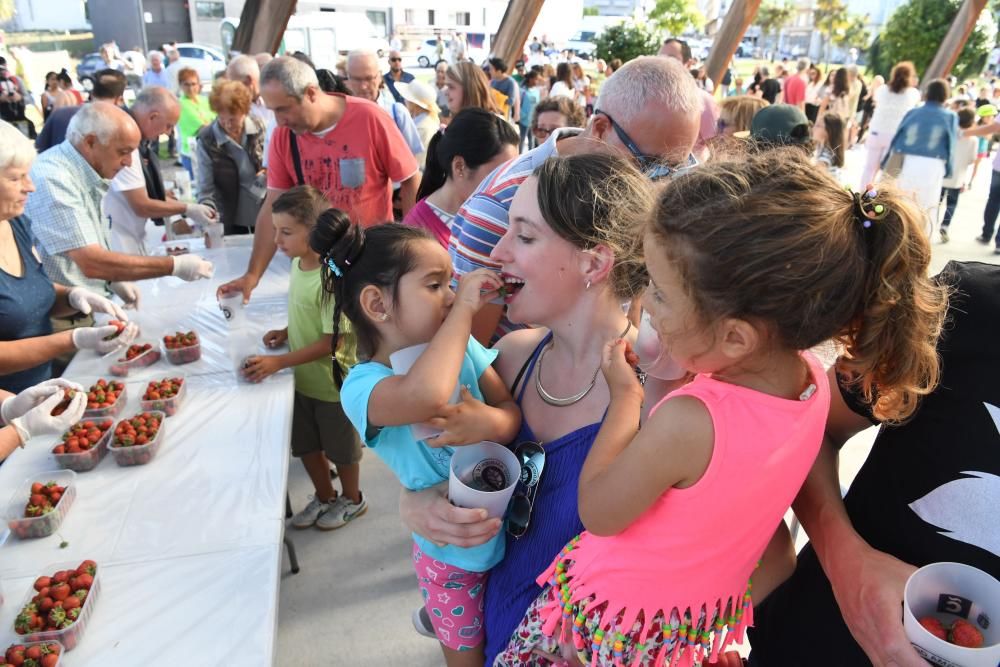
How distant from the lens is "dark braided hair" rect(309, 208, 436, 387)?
4.61 ft

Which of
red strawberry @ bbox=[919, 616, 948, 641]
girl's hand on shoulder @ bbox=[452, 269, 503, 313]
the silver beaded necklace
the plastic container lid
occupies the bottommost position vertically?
the plastic container lid

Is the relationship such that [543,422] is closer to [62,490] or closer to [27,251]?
[62,490]

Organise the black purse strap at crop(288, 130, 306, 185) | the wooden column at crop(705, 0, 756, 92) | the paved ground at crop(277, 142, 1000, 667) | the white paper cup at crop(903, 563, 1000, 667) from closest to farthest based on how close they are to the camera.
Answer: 1. the white paper cup at crop(903, 563, 1000, 667)
2. the paved ground at crop(277, 142, 1000, 667)
3. the black purse strap at crop(288, 130, 306, 185)
4. the wooden column at crop(705, 0, 756, 92)

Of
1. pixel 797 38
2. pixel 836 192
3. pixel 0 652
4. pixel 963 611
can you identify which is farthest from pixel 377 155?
pixel 797 38

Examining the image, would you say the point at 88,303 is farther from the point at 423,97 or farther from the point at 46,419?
the point at 423,97

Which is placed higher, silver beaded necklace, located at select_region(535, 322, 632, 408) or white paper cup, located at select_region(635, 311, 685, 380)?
white paper cup, located at select_region(635, 311, 685, 380)

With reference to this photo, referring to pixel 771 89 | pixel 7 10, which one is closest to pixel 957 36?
pixel 771 89

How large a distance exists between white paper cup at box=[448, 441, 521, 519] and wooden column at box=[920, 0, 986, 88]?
12.8 metres

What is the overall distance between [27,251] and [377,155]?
1686 millimetres

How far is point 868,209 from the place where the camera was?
2.77 feet

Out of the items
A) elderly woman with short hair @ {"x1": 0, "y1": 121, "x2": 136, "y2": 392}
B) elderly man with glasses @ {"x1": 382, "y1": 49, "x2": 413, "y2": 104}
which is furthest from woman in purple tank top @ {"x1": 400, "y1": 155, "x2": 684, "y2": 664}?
elderly man with glasses @ {"x1": 382, "y1": 49, "x2": 413, "y2": 104}

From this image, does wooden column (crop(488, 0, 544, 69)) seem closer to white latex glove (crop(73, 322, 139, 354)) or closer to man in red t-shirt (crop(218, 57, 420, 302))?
man in red t-shirt (crop(218, 57, 420, 302))

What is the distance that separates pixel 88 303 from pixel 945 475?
9.86ft

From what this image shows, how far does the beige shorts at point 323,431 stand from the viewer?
2.76 meters
